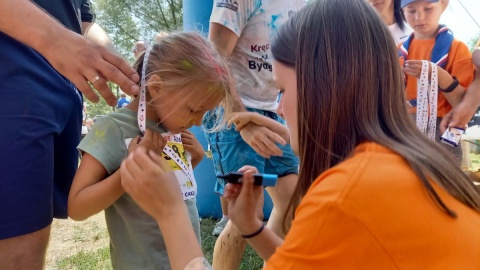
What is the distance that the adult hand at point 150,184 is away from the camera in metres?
1.03

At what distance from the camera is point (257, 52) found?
2.09 metres

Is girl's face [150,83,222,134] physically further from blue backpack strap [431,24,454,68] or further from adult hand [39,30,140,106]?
blue backpack strap [431,24,454,68]

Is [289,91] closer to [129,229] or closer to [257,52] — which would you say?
[129,229]

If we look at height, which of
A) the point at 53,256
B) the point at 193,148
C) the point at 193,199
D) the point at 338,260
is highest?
the point at 338,260

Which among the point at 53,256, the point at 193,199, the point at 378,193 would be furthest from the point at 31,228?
the point at 53,256

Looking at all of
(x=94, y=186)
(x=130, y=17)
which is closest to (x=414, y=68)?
(x=94, y=186)

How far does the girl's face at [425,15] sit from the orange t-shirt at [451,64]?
0.07m

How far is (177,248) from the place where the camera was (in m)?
1.04

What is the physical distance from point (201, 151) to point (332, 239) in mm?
842

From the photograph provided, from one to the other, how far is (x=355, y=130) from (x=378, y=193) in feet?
0.68

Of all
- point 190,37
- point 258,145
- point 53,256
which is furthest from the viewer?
point 53,256

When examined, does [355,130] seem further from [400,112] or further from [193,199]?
[193,199]

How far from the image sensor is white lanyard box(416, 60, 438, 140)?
7.44 feet

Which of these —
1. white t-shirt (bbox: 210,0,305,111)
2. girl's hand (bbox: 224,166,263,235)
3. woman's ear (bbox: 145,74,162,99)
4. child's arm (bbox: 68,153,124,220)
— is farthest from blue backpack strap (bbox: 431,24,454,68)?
child's arm (bbox: 68,153,124,220)
